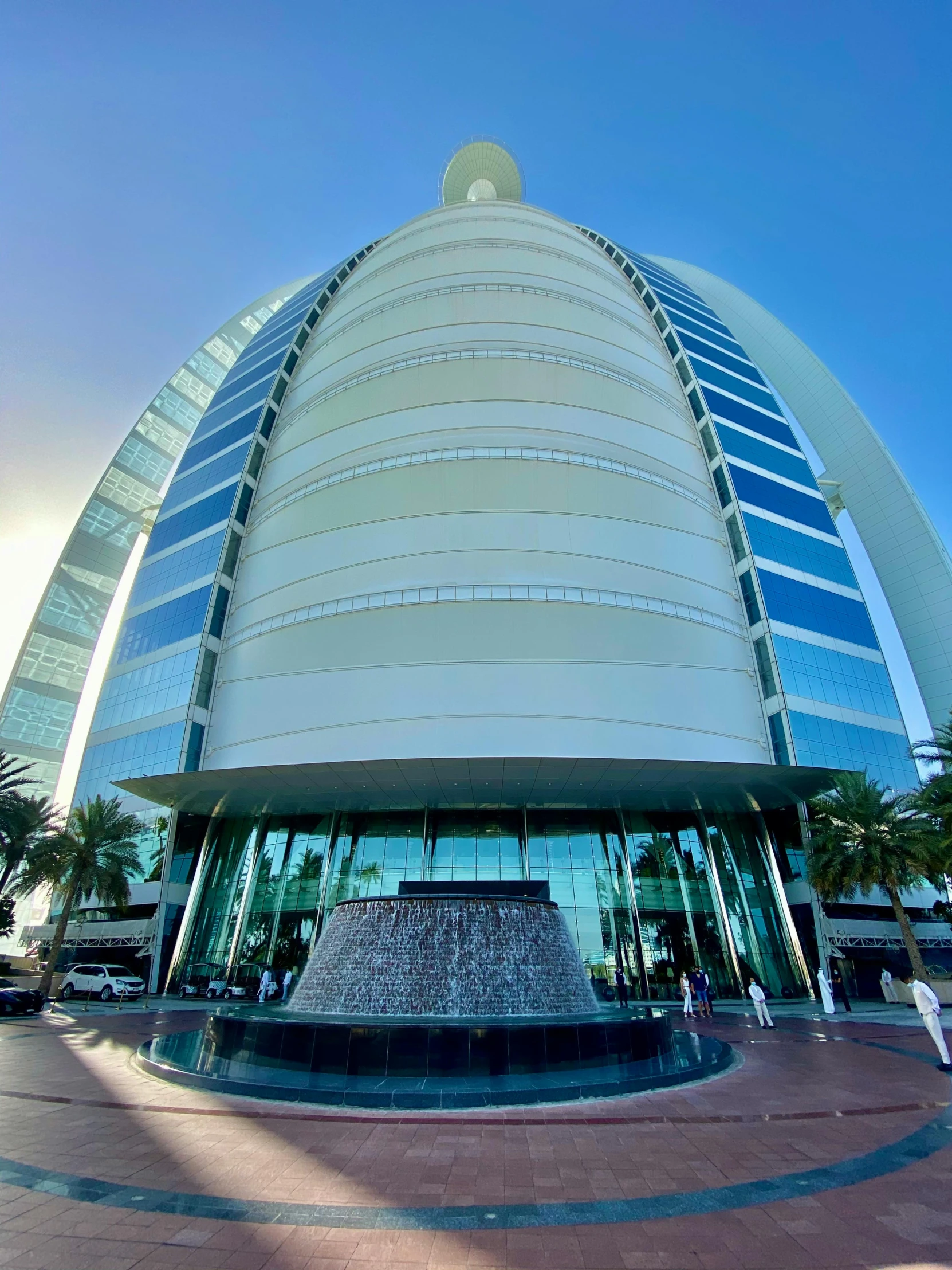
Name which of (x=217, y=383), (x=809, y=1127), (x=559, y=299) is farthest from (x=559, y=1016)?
(x=217, y=383)

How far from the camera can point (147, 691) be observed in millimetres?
41219

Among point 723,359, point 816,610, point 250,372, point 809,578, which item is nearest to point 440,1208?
point 816,610

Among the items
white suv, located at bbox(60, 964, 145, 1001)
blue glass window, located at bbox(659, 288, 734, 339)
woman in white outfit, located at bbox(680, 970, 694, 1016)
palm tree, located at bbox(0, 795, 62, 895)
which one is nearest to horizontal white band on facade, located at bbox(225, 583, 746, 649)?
woman in white outfit, located at bbox(680, 970, 694, 1016)

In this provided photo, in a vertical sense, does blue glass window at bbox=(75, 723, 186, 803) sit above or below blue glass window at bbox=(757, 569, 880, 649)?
below

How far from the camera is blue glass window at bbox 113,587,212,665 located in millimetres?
42000

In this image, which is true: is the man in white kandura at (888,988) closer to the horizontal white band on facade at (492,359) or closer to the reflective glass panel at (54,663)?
the horizontal white band on facade at (492,359)

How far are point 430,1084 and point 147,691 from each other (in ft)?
117

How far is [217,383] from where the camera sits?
78.6m

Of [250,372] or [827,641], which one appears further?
[250,372]

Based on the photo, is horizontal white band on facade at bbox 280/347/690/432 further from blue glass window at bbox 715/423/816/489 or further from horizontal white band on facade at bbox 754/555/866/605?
horizontal white band on facade at bbox 754/555/866/605

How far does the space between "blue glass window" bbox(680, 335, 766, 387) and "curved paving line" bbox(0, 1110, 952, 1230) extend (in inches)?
2242

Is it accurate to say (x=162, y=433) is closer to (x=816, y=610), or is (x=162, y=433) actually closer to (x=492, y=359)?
(x=492, y=359)

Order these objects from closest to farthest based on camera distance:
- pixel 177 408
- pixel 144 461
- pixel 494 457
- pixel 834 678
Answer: pixel 834 678 < pixel 494 457 < pixel 144 461 < pixel 177 408

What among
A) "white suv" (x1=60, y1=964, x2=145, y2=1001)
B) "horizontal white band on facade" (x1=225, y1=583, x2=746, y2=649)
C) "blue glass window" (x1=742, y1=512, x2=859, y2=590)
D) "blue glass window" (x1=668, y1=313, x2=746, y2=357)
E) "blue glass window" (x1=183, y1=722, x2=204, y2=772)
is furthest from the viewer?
"blue glass window" (x1=668, y1=313, x2=746, y2=357)
